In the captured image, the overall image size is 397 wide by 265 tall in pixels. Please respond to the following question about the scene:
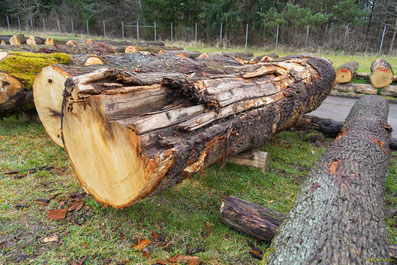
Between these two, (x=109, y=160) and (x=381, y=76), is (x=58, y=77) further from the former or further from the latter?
(x=381, y=76)

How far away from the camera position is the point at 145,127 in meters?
1.76

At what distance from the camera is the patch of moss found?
A: 3.90 meters

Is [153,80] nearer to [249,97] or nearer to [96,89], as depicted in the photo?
[96,89]

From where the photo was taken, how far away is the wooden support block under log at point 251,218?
217 centimetres

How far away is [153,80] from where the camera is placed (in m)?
2.25

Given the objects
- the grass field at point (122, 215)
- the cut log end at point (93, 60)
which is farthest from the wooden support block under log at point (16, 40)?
the grass field at point (122, 215)

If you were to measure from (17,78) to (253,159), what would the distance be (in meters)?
3.61

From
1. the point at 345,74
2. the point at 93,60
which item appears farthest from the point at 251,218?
the point at 345,74

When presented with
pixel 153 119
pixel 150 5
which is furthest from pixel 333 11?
pixel 153 119

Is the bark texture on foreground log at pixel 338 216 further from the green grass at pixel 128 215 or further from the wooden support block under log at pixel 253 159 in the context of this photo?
the wooden support block under log at pixel 253 159

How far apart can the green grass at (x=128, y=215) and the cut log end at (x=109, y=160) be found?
0.36 meters

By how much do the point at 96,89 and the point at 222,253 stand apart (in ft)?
5.16

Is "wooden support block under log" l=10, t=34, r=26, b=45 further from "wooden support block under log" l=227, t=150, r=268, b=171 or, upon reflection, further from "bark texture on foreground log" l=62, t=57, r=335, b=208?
"wooden support block under log" l=227, t=150, r=268, b=171

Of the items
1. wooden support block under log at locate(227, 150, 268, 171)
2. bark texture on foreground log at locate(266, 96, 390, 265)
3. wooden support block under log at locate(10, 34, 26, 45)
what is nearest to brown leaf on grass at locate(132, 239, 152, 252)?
bark texture on foreground log at locate(266, 96, 390, 265)
